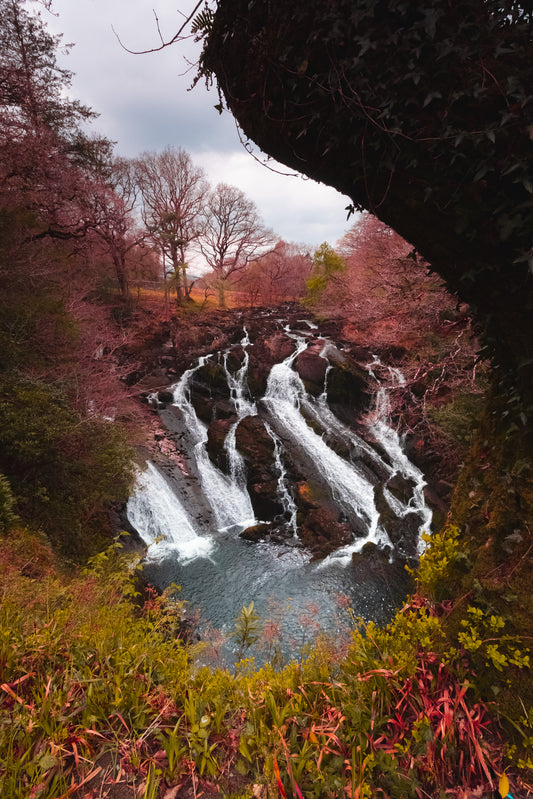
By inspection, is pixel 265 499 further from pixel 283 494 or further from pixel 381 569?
pixel 381 569

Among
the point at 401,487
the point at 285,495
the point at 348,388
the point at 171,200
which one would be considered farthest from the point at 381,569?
the point at 171,200

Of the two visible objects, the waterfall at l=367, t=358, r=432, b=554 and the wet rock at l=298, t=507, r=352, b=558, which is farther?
the waterfall at l=367, t=358, r=432, b=554

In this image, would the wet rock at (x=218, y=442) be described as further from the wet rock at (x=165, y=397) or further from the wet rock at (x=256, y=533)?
the wet rock at (x=165, y=397)

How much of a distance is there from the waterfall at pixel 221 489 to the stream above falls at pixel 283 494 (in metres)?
0.04

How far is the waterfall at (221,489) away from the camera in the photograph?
34.6 ft

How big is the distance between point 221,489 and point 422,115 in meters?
11.0

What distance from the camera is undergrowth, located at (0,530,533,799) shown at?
1.58 m

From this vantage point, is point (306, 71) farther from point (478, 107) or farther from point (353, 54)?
point (478, 107)

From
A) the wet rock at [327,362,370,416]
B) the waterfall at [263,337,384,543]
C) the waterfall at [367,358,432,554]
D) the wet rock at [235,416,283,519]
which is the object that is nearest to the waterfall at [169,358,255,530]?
the wet rock at [235,416,283,519]

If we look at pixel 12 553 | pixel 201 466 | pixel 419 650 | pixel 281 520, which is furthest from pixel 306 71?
pixel 201 466

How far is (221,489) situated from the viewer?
37.3ft

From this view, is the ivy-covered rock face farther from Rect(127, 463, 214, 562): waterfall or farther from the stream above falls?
Rect(127, 463, 214, 562): waterfall

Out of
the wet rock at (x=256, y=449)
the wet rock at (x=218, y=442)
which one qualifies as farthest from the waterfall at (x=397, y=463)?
the wet rock at (x=218, y=442)

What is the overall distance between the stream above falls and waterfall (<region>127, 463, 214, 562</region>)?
32 millimetres
